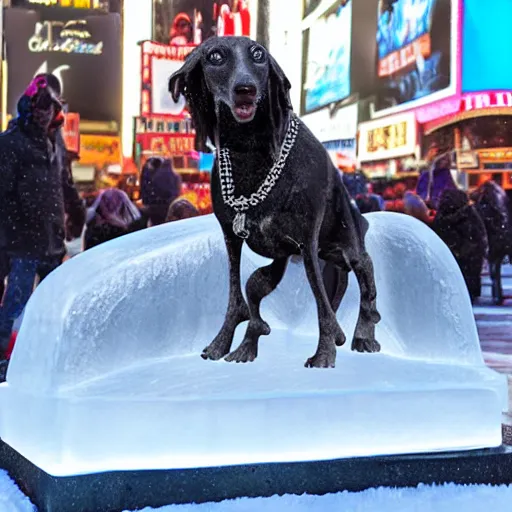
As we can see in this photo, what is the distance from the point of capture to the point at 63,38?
449 centimetres

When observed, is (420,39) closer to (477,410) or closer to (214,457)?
(477,410)

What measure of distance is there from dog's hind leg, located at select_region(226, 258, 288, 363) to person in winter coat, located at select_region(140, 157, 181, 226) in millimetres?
2609

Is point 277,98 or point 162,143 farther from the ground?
point 162,143

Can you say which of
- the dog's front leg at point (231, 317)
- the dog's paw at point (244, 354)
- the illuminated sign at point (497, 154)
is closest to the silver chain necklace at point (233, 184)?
the dog's front leg at point (231, 317)

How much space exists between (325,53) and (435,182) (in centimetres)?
106

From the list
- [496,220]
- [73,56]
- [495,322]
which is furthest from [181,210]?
[495,322]

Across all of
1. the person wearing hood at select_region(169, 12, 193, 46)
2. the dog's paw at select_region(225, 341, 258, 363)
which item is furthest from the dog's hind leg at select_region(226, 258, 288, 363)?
the person wearing hood at select_region(169, 12, 193, 46)

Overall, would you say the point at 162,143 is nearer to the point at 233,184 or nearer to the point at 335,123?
the point at 335,123

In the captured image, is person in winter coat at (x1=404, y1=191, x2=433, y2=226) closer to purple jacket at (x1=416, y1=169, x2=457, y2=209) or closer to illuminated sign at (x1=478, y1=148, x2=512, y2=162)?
purple jacket at (x1=416, y1=169, x2=457, y2=209)

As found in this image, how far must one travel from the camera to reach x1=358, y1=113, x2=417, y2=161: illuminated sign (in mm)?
4836

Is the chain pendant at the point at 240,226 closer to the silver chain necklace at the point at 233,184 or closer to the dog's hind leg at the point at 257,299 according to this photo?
the silver chain necklace at the point at 233,184

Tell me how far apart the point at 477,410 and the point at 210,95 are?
1005 millimetres

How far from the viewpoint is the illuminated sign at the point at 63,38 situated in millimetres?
4426

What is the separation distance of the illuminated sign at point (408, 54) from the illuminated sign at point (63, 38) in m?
1.83
